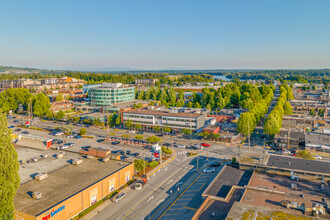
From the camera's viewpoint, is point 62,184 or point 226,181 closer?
point 62,184

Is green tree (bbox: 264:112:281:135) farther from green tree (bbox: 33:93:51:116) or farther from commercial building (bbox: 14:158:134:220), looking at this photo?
green tree (bbox: 33:93:51:116)

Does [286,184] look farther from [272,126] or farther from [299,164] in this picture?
[272,126]

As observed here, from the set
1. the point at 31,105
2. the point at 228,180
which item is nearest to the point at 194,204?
the point at 228,180

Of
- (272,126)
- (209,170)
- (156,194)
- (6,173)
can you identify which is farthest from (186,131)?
(6,173)

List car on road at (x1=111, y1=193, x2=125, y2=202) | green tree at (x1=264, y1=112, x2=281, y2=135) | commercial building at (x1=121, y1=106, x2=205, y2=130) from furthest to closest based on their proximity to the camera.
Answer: commercial building at (x1=121, y1=106, x2=205, y2=130), green tree at (x1=264, y1=112, x2=281, y2=135), car on road at (x1=111, y1=193, x2=125, y2=202)

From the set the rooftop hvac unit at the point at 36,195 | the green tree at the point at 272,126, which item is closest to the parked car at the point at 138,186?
the rooftop hvac unit at the point at 36,195

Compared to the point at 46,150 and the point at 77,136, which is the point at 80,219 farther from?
the point at 77,136

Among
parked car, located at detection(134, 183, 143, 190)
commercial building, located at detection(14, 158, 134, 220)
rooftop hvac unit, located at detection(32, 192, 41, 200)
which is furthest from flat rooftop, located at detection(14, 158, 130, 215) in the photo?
parked car, located at detection(134, 183, 143, 190)
